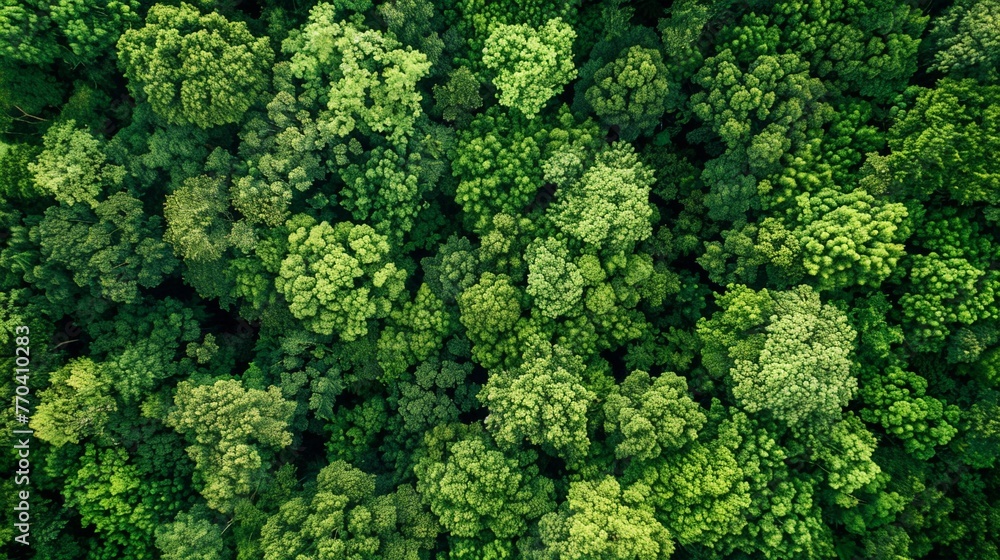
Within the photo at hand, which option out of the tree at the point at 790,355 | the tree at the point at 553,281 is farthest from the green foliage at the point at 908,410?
the tree at the point at 553,281

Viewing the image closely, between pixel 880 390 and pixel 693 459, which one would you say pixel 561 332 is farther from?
pixel 880 390

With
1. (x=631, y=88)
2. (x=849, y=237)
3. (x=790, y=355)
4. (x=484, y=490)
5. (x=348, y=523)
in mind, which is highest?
(x=631, y=88)

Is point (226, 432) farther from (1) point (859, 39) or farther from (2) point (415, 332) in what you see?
(1) point (859, 39)

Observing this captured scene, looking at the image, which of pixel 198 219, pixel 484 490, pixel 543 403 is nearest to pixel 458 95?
pixel 198 219

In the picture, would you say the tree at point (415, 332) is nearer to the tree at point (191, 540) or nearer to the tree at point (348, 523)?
the tree at point (348, 523)

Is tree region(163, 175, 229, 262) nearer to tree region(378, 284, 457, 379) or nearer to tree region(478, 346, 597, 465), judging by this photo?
tree region(378, 284, 457, 379)

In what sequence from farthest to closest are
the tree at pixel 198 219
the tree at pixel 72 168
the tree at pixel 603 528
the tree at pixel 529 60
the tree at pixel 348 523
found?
the tree at pixel 529 60
the tree at pixel 198 219
the tree at pixel 72 168
the tree at pixel 348 523
the tree at pixel 603 528

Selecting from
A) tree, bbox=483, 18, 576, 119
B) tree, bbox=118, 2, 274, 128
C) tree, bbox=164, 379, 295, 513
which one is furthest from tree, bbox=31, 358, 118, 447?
tree, bbox=483, 18, 576, 119

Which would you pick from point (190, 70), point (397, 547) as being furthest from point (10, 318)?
point (397, 547)
